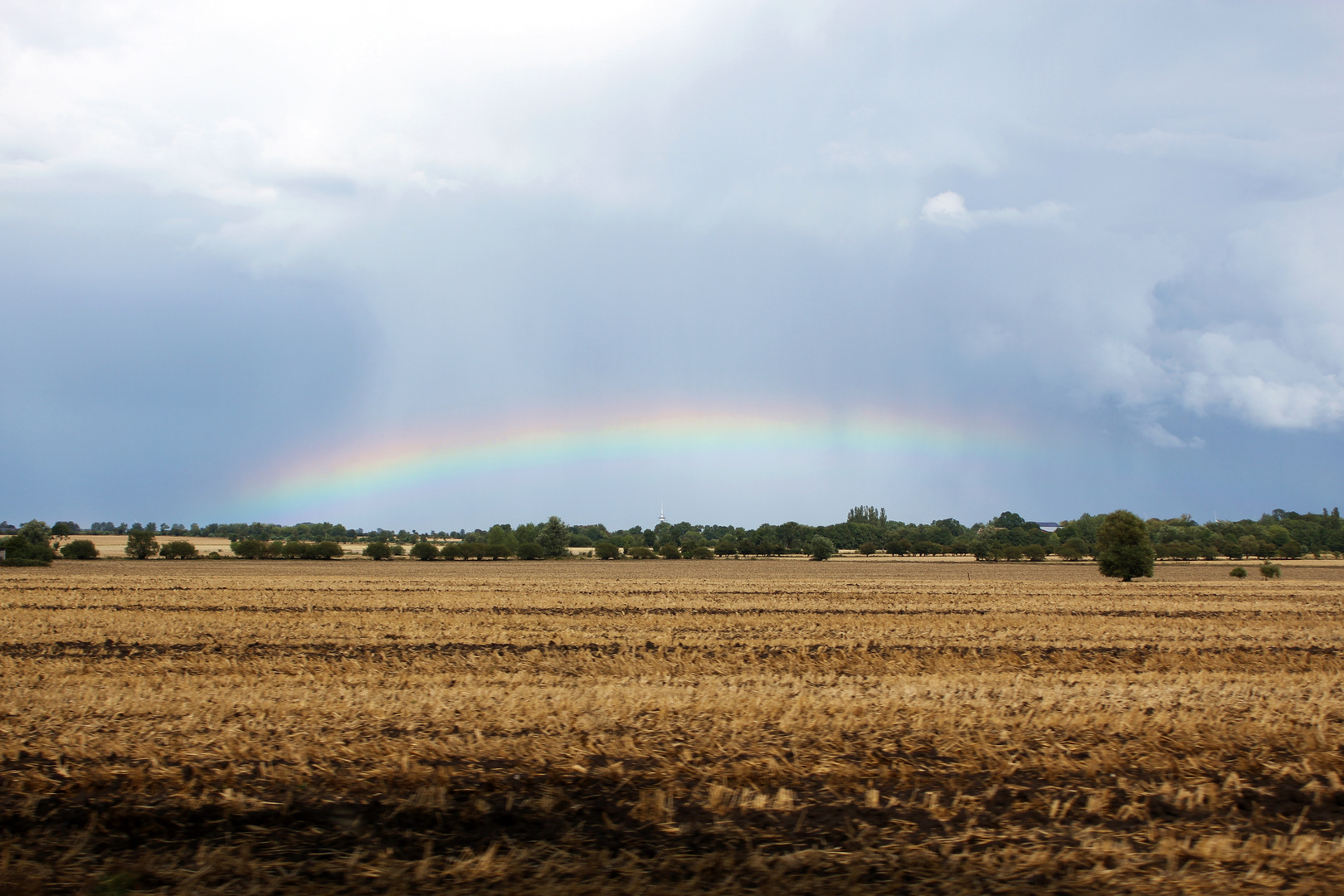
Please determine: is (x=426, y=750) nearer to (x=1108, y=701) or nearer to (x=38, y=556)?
(x=1108, y=701)

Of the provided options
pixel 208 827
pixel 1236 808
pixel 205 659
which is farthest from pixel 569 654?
pixel 1236 808

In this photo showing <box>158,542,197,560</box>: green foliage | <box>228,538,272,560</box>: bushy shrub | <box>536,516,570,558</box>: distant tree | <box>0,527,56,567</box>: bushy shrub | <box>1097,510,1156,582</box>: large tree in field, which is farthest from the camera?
<box>536,516,570,558</box>: distant tree

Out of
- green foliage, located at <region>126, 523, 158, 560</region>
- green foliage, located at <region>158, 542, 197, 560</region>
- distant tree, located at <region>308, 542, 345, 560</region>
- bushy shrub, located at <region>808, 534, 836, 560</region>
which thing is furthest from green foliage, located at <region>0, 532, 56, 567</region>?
bushy shrub, located at <region>808, 534, 836, 560</region>

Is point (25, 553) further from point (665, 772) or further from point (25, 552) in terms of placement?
point (665, 772)

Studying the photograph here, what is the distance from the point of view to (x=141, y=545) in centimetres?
10444

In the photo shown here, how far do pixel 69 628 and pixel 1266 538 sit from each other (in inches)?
7641

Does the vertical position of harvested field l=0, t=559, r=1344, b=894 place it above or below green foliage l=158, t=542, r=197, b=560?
above

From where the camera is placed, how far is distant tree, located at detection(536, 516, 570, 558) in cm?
12631

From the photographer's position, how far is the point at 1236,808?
7.67m

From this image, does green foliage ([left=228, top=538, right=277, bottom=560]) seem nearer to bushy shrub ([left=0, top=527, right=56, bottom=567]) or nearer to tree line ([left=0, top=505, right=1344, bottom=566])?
tree line ([left=0, top=505, right=1344, bottom=566])

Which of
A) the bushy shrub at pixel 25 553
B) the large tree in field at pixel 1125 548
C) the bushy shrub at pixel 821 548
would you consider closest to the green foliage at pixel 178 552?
the bushy shrub at pixel 25 553

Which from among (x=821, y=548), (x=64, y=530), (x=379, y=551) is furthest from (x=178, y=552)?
(x=821, y=548)

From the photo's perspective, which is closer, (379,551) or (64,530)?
(379,551)

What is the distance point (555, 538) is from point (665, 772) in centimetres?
12171
